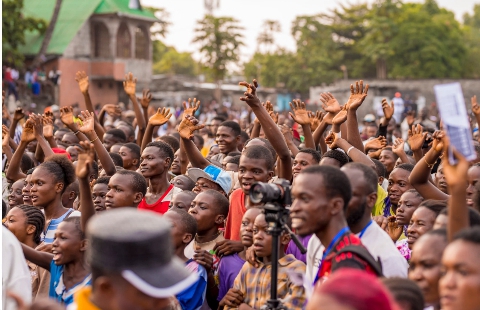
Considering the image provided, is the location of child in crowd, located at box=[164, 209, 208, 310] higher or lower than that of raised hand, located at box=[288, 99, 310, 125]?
lower

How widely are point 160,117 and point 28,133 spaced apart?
1422 mm

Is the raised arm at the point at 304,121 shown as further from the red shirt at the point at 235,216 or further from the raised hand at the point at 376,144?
the red shirt at the point at 235,216

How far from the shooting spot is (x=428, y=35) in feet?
154

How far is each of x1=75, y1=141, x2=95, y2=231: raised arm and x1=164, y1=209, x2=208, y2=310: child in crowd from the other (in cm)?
62

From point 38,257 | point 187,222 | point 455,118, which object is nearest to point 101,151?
point 187,222

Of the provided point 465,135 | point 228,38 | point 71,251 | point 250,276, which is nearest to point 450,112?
point 465,135

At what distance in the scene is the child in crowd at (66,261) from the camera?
180 inches

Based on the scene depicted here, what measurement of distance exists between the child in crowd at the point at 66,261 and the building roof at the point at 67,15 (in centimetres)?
2832

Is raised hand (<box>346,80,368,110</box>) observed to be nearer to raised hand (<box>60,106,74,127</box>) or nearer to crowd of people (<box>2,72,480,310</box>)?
crowd of people (<box>2,72,480,310</box>)

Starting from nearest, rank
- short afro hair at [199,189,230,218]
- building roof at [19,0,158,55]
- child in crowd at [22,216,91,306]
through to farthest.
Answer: child in crowd at [22,216,91,306] → short afro hair at [199,189,230,218] → building roof at [19,0,158,55]

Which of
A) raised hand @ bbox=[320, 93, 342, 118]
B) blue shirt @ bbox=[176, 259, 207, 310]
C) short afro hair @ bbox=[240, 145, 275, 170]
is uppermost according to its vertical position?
raised hand @ bbox=[320, 93, 342, 118]

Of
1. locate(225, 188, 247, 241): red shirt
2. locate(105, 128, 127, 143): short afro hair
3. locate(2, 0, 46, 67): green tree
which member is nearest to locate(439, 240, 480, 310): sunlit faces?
locate(225, 188, 247, 241): red shirt

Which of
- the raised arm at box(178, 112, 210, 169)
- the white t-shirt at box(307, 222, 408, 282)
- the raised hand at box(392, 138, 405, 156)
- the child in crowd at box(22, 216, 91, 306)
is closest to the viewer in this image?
the white t-shirt at box(307, 222, 408, 282)

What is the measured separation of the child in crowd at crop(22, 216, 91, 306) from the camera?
457 cm
